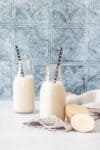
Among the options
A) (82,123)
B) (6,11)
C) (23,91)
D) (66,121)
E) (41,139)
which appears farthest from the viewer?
(6,11)

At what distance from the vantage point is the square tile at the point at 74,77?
2.16 meters

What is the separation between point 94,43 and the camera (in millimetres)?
2160

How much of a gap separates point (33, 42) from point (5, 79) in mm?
229

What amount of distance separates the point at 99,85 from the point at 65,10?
415 mm

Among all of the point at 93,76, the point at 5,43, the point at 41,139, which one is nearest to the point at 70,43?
the point at 93,76

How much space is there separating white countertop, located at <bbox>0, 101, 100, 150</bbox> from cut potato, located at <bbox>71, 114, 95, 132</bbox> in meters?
0.02

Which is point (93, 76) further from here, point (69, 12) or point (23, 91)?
point (23, 91)

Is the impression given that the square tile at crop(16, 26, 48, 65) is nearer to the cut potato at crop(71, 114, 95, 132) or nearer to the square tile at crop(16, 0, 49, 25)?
the square tile at crop(16, 0, 49, 25)

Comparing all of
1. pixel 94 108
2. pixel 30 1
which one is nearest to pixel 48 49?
pixel 30 1

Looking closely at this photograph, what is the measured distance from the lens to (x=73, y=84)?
2.16 metres

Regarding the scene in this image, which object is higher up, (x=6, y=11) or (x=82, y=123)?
(x=6, y=11)

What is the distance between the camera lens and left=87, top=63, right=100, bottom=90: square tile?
7.13ft

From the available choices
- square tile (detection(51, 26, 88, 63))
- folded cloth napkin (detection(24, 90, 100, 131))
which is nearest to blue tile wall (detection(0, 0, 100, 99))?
square tile (detection(51, 26, 88, 63))

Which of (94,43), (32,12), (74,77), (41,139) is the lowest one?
(41,139)
